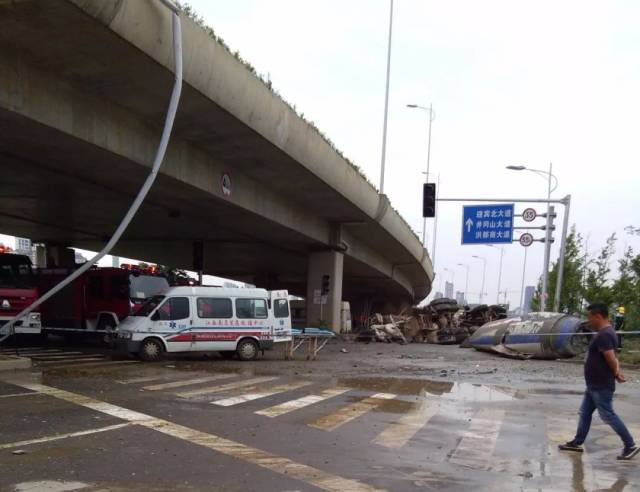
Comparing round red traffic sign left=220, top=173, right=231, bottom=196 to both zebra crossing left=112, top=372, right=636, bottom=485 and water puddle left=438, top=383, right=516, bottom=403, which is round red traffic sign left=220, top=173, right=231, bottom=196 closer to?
zebra crossing left=112, top=372, right=636, bottom=485

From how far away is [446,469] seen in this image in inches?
284

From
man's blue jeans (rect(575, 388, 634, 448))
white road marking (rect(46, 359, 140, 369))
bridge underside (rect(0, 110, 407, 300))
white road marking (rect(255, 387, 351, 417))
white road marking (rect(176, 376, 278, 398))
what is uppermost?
bridge underside (rect(0, 110, 407, 300))

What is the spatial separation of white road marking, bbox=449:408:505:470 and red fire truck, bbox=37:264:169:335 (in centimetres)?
1463

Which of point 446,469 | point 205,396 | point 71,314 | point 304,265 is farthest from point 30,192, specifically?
point 304,265

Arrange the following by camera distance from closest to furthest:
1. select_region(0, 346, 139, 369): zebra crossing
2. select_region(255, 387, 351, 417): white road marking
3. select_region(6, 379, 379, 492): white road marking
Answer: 1. select_region(6, 379, 379, 492): white road marking
2. select_region(255, 387, 351, 417): white road marking
3. select_region(0, 346, 139, 369): zebra crossing

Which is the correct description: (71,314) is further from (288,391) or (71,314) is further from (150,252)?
(150,252)

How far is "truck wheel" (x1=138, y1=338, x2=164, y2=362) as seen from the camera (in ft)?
61.9

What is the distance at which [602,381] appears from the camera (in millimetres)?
8086

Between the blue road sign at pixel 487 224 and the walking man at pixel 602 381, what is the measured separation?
84.7ft

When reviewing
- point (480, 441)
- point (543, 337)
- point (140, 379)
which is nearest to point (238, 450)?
point (480, 441)

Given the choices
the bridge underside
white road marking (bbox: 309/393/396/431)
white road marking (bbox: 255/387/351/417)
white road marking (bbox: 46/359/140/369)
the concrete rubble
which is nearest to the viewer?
white road marking (bbox: 309/393/396/431)

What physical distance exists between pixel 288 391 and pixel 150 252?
35.4 m

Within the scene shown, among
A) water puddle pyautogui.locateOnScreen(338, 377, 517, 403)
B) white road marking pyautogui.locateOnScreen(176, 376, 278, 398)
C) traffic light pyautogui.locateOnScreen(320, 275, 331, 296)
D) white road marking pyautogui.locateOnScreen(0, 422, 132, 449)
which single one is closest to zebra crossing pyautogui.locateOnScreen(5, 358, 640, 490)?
white road marking pyautogui.locateOnScreen(176, 376, 278, 398)

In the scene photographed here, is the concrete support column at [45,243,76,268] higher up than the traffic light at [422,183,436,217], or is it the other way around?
the traffic light at [422,183,436,217]
